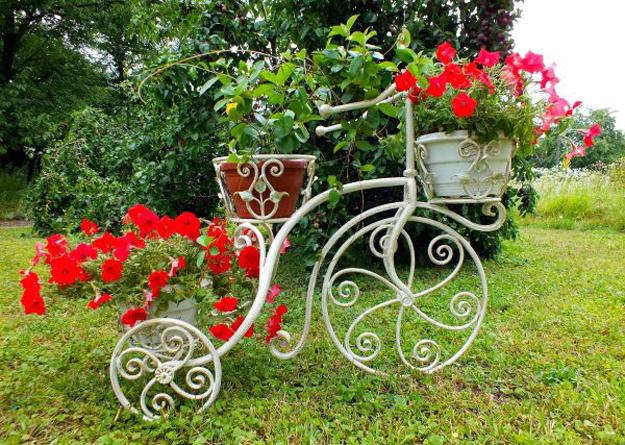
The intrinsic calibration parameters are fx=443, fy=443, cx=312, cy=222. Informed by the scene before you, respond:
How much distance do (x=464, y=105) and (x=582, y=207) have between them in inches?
272

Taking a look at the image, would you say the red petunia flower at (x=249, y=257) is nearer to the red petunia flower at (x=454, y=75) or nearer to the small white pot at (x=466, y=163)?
the small white pot at (x=466, y=163)

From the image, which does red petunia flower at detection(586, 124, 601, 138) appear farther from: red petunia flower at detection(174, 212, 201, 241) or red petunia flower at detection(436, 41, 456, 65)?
red petunia flower at detection(174, 212, 201, 241)

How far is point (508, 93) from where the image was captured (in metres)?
1.44

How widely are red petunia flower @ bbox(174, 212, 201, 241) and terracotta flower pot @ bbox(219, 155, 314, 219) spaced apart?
192 mm

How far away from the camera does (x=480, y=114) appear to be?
4.68ft

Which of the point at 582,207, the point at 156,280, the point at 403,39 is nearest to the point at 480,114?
the point at 403,39

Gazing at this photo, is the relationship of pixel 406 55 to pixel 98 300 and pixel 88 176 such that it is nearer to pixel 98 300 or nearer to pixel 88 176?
pixel 98 300

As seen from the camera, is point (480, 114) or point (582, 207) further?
point (582, 207)

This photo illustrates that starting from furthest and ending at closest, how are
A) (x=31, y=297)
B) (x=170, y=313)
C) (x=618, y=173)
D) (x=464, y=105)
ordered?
(x=618, y=173), (x=170, y=313), (x=31, y=297), (x=464, y=105)

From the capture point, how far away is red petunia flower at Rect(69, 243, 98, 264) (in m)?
1.60

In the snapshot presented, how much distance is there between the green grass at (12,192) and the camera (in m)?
9.00

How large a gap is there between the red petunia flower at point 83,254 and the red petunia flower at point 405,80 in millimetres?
1236

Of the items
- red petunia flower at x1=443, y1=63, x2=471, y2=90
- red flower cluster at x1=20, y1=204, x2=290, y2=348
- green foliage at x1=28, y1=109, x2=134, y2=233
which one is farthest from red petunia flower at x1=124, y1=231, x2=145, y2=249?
green foliage at x1=28, y1=109, x2=134, y2=233

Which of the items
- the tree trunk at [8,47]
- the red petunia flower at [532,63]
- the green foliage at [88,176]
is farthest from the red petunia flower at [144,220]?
the tree trunk at [8,47]
